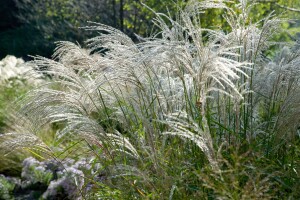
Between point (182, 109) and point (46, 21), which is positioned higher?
point (182, 109)

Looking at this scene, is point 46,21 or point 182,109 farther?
point 46,21

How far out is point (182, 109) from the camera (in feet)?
11.9

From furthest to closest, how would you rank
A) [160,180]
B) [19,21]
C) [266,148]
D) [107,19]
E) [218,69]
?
1. [19,21]
2. [107,19]
3. [266,148]
4. [160,180]
5. [218,69]

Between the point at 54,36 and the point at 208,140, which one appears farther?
the point at 54,36

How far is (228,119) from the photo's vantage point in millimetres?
3703

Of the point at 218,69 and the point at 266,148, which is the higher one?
the point at 218,69

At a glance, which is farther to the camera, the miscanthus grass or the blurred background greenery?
the blurred background greenery

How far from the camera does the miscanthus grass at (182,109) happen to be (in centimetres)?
307

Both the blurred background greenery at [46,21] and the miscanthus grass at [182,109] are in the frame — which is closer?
the miscanthus grass at [182,109]

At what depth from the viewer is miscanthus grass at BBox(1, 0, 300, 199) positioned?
10.1 feet

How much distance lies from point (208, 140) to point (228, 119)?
0.99 m

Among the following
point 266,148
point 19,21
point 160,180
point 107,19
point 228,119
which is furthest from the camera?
point 19,21

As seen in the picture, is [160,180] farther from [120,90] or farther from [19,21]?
[19,21]

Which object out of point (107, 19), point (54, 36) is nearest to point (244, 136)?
point (107, 19)
